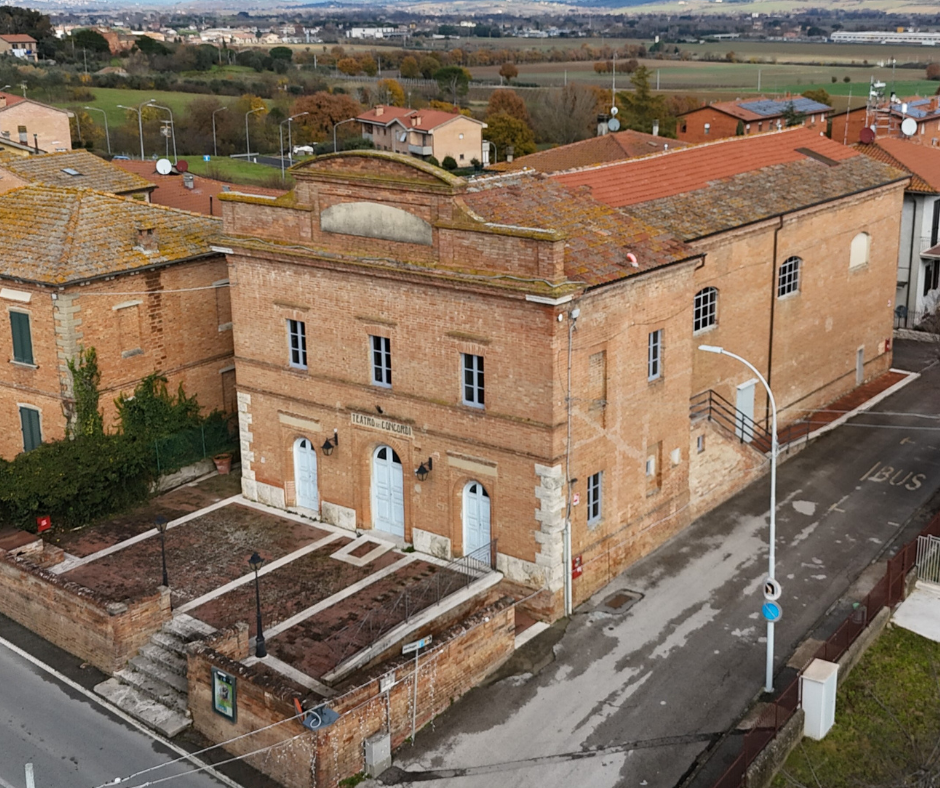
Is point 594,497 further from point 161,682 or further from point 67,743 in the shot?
point 67,743

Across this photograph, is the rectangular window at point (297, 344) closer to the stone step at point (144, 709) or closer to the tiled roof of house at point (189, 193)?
the stone step at point (144, 709)

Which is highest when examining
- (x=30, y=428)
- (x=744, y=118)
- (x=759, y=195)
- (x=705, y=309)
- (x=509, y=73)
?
(x=759, y=195)

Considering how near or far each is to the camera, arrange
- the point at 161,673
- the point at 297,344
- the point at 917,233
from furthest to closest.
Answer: the point at 917,233 < the point at 297,344 < the point at 161,673

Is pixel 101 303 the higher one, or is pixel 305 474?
pixel 101 303

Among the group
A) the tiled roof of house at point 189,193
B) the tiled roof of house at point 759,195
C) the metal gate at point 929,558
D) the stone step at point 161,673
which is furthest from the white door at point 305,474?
the tiled roof of house at point 189,193

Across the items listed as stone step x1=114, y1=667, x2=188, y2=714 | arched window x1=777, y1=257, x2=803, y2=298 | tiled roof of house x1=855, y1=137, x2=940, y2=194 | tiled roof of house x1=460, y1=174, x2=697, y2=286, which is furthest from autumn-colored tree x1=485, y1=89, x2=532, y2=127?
stone step x1=114, y1=667, x2=188, y2=714

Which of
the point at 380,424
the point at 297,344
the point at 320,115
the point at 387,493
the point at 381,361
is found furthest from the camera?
the point at 320,115

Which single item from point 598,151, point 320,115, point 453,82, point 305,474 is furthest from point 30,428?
point 453,82

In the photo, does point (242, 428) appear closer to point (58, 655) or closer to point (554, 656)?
point (58, 655)
